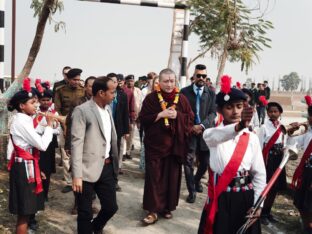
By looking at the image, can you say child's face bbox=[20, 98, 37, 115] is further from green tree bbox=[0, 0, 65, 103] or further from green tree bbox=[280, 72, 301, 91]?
green tree bbox=[280, 72, 301, 91]

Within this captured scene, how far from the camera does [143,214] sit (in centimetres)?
541

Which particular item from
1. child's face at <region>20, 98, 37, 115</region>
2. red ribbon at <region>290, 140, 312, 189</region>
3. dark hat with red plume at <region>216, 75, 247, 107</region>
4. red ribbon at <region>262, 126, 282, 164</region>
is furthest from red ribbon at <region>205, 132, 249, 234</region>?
red ribbon at <region>262, 126, 282, 164</region>

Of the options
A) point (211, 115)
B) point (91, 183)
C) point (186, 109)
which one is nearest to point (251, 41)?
point (211, 115)

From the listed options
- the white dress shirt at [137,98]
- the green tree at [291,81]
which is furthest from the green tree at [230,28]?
the green tree at [291,81]

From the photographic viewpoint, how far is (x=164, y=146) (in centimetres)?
507

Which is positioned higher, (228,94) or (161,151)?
(228,94)

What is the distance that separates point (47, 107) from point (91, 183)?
1.57 meters

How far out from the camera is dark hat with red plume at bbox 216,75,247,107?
9.79ft

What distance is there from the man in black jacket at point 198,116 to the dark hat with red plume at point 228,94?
2.47m

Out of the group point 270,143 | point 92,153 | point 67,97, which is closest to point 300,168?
point 270,143

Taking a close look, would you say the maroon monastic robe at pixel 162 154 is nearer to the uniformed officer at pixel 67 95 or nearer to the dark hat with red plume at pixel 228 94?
the uniformed officer at pixel 67 95

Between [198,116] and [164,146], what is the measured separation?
110 cm

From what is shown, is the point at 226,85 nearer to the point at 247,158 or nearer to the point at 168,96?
the point at 247,158

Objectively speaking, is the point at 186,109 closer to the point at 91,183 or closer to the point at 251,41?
the point at 91,183
